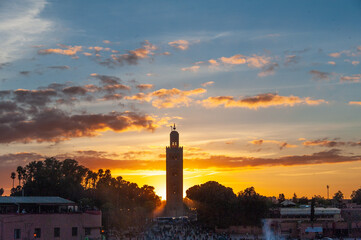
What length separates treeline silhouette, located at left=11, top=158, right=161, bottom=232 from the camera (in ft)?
309

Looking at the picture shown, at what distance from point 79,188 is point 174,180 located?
191ft

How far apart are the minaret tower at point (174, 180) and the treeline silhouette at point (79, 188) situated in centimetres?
2001

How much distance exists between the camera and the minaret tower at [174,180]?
6073 inches

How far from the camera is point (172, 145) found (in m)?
163

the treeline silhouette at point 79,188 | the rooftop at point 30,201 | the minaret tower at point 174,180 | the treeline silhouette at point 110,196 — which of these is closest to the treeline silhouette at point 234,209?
the treeline silhouette at point 110,196

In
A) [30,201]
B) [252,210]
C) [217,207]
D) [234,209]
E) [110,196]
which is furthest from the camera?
[110,196]

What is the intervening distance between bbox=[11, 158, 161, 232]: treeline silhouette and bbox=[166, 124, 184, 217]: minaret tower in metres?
20.0

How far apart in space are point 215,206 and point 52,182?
29194mm

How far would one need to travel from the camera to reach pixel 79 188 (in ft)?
332

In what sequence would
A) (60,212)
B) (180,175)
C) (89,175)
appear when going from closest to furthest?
(60,212) < (89,175) < (180,175)

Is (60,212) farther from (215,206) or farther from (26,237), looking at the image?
(215,206)

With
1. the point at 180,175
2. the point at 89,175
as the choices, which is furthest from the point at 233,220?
the point at 180,175

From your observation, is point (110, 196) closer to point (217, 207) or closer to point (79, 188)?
point (79, 188)

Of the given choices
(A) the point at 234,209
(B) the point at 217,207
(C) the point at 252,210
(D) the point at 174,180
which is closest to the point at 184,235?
(B) the point at 217,207
